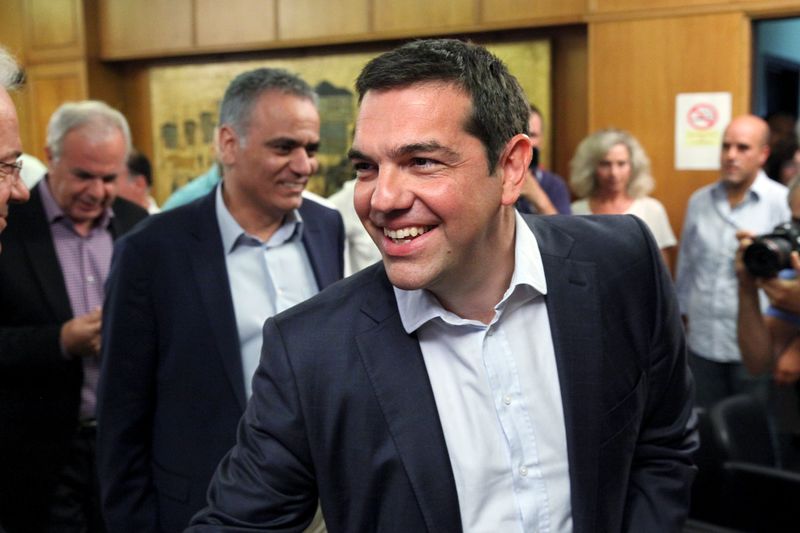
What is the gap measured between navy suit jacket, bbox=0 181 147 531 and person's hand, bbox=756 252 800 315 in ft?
6.95

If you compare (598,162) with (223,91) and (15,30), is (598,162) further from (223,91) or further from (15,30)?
(15,30)

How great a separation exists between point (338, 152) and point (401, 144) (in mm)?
5748

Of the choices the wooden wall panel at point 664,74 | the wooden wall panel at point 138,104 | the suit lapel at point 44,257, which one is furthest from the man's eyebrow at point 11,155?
the wooden wall panel at point 138,104

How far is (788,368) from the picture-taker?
8.80ft

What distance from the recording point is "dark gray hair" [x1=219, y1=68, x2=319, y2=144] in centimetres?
246

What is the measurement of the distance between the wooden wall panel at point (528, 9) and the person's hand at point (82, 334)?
14.8 ft

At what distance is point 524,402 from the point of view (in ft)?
4.98

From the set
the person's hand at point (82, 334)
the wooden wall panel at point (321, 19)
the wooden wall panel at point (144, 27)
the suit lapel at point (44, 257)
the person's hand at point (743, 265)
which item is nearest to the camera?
the person's hand at point (82, 334)

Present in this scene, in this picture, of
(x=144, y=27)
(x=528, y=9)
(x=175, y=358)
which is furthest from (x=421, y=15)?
(x=175, y=358)

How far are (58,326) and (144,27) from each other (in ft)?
19.2

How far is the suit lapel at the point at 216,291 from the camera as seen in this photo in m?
2.20

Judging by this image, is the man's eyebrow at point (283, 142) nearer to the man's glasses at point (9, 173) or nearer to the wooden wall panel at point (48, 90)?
the man's glasses at point (9, 173)

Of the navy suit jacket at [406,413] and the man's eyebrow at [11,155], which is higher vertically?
the man's eyebrow at [11,155]

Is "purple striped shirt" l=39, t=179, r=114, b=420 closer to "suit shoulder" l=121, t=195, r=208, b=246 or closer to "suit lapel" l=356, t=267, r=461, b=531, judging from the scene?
"suit shoulder" l=121, t=195, r=208, b=246
